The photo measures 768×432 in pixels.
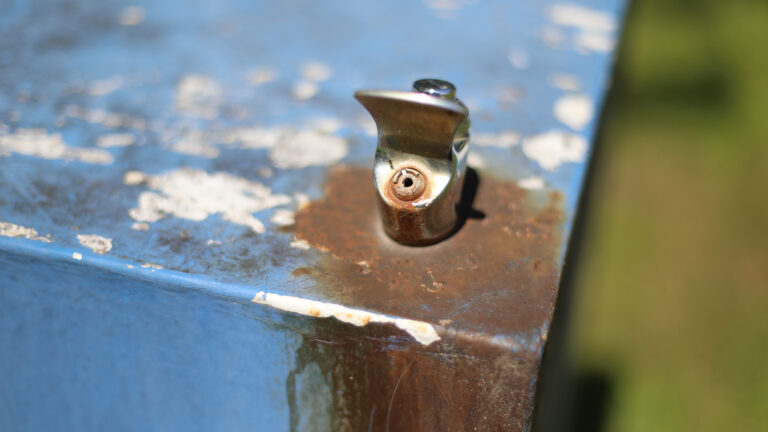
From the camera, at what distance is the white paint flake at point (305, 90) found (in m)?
1.04

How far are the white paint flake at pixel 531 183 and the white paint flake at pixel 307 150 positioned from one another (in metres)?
0.24

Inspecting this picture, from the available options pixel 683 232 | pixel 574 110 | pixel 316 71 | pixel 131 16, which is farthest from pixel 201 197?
pixel 683 232

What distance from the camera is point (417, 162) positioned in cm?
66

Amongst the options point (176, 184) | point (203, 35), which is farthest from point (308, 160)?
point (203, 35)

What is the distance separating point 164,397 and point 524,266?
0.41 m

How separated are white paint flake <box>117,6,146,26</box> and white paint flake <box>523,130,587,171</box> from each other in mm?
826

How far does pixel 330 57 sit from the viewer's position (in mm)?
1171

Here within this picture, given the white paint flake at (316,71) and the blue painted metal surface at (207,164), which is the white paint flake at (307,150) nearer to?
the blue painted metal surface at (207,164)

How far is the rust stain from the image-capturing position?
60cm

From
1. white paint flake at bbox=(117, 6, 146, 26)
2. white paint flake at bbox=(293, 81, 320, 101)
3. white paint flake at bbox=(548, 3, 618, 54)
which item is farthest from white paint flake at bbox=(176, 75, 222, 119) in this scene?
white paint flake at bbox=(548, 3, 618, 54)

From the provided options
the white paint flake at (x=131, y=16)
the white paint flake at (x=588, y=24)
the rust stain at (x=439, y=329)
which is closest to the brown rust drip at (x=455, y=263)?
the rust stain at (x=439, y=329)

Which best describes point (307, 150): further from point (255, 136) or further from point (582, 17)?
point (582, 17)

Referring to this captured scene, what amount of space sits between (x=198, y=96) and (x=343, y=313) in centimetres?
58

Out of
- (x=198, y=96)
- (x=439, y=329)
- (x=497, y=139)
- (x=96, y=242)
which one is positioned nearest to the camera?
(x=439, y=329)
